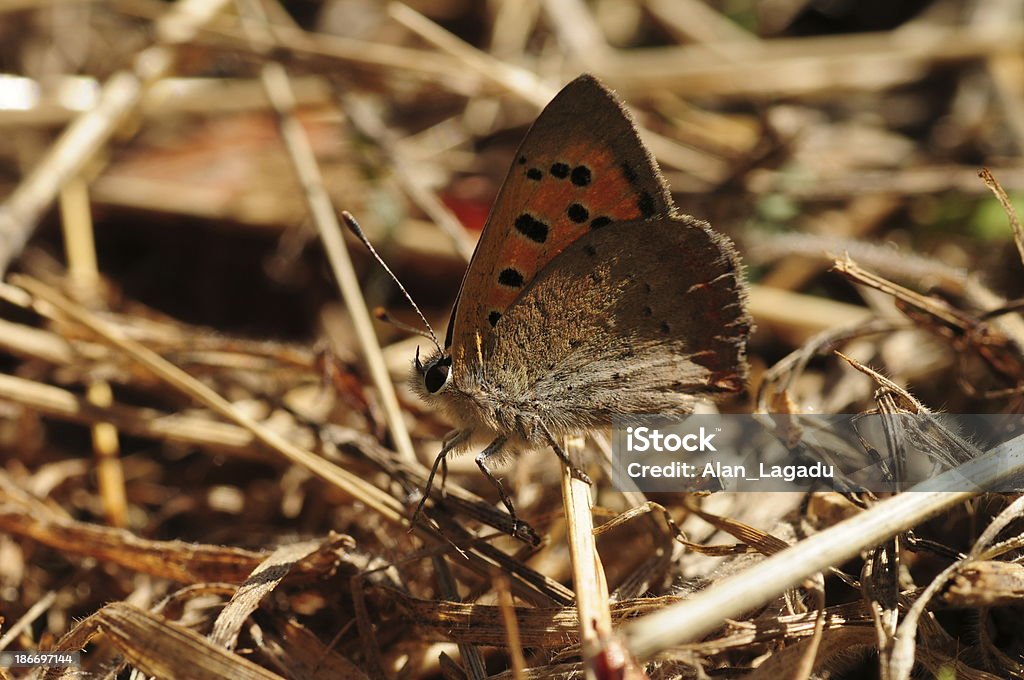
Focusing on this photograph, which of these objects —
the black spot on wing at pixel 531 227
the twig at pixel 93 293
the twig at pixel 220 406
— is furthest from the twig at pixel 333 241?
the twig at pixel 93 293

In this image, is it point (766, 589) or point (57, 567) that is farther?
point (57, 567)

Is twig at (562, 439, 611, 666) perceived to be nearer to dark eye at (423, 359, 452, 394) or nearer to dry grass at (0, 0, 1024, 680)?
dry grass at (0, 0, 1024, 680)

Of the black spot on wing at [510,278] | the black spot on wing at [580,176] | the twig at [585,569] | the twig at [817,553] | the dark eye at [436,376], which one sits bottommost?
the twig at [585,569]

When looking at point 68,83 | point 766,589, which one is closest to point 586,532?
point 766,589

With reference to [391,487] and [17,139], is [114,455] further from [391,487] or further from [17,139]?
[17,139]

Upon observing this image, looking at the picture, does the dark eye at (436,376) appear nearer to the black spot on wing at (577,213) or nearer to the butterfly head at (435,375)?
the butterfly head at (435,375)

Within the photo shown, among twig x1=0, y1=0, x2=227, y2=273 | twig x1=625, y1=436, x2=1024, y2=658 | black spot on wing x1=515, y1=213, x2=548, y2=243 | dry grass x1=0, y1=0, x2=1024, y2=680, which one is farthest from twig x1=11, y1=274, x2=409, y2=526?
twig x1=625, y1=436, x2=1024, y2=658
